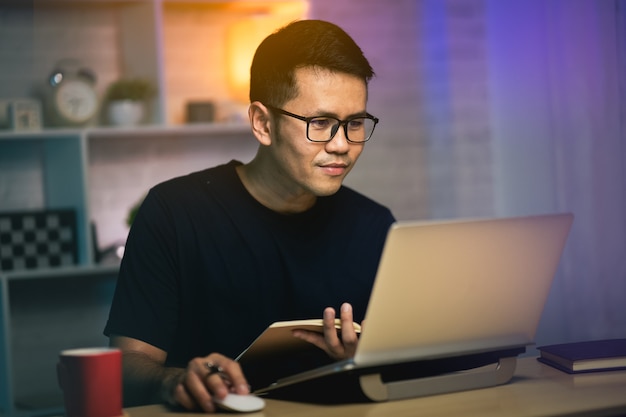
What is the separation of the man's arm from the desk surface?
0.03m

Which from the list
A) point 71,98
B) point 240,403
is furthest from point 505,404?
point 71,98

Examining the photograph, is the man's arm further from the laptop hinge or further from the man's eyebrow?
the man's eyebrow

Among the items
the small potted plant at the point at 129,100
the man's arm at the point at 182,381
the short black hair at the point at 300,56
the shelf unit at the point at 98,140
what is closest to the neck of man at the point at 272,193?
the short black hair at the point at 300,56

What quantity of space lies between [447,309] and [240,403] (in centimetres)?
34

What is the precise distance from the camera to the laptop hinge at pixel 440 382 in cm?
149

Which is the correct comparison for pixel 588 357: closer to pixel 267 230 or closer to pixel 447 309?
pixel 447 309

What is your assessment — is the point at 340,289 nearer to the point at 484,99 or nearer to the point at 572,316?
the point at 572,316

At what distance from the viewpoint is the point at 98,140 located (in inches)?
154

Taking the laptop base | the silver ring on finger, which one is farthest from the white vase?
the silver ring on finger

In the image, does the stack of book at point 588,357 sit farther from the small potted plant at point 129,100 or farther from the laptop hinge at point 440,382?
the small potted plant at point 129,100

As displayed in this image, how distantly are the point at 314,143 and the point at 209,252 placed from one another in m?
0.31

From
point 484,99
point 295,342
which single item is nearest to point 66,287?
point 484,99

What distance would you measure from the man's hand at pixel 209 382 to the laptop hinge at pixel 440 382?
19 cm

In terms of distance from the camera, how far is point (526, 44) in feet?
12.5
